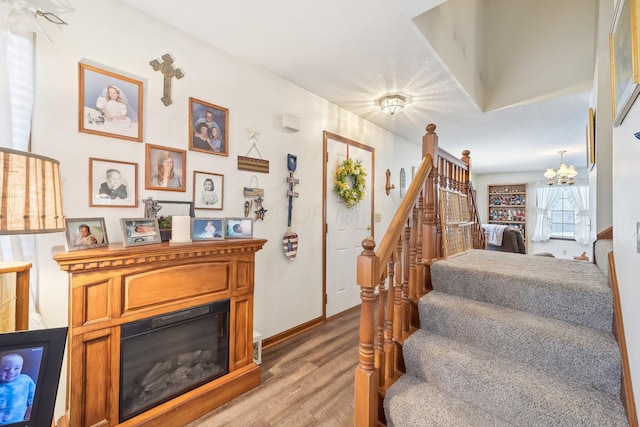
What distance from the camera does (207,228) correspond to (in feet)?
6.09

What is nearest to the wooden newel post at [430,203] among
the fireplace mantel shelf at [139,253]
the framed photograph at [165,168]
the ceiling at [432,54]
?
the ceiling at [432,54]

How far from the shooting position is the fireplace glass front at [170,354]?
150 cm

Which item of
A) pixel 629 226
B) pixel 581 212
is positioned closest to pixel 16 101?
pixel 629 226

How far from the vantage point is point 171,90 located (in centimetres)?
191

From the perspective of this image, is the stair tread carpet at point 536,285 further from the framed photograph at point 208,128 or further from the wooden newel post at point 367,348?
the framed photograph at point 208,128

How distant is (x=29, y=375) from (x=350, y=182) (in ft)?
9.92

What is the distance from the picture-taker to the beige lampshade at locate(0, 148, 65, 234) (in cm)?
78

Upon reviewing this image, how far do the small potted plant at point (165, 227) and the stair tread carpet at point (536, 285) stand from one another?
1840 mm

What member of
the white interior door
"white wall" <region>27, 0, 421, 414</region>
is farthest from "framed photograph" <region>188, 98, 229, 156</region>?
the white interior door

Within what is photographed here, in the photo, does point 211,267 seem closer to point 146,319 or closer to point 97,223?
point 146,319

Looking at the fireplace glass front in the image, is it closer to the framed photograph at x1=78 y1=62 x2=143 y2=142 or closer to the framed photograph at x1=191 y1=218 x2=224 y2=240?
the framed photograph at x1=191 y1=218 x2=224 y2=240

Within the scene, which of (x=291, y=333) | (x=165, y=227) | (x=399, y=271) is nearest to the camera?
(x=399, y=271)

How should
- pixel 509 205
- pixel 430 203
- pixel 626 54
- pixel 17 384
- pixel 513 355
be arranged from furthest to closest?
pixel 509 205 → pixel 430 203 → pixel 513 355 → pixel 626 54 → pixel 17 384

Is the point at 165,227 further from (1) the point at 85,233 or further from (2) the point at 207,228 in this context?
(1) the point at 85,233
